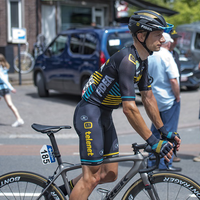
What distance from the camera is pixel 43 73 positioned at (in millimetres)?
12812

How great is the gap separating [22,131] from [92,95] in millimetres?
5449

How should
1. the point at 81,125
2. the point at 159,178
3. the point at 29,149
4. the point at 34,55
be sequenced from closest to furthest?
1. the point at 159,178
2. the point at 81,125
3. the point at 29,149
4. the point at 34,55

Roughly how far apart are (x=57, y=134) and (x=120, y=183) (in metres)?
5.27

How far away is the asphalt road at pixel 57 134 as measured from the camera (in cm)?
638

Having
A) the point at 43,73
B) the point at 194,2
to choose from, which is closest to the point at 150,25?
the point at 43,73

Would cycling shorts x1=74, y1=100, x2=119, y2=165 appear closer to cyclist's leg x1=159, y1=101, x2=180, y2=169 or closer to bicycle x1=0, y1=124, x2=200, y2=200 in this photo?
bicycle x1=0, y1=124, x2=200, y2=200

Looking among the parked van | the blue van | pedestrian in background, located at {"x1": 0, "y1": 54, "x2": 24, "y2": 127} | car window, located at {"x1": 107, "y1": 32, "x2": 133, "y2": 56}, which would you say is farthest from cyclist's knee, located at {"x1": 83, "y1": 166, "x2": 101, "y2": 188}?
the parked van

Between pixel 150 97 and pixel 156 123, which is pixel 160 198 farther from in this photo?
pixel 150 97

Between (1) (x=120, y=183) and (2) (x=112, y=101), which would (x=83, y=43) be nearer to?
(2) (x=112, y=101)

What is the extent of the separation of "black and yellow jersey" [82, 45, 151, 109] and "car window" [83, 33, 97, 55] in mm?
7431

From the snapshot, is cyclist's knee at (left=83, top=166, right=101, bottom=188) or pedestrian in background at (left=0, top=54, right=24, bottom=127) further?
pedestrian in background at (left=0, top=54, right=24, bottom=127)

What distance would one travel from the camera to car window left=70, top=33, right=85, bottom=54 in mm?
11547

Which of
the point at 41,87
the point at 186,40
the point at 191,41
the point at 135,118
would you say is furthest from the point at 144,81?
the point at 186,40

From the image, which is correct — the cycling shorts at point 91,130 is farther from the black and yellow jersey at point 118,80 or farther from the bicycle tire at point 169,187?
the bicycle tire at point 169,187
